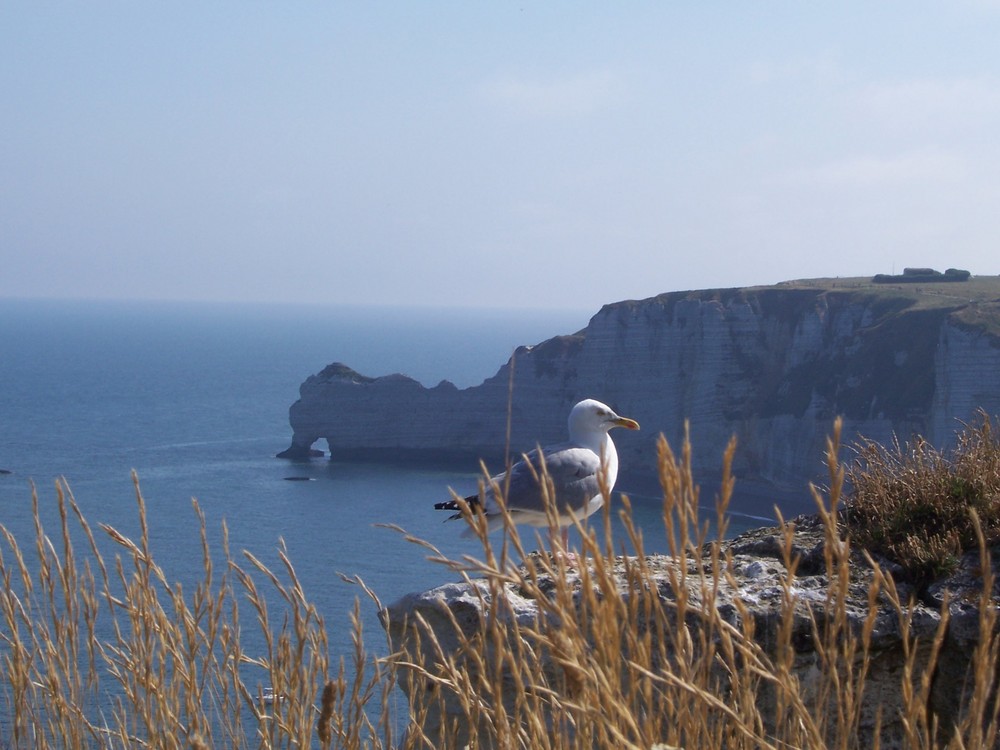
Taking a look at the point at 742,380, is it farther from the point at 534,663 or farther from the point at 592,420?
the point at 534,663

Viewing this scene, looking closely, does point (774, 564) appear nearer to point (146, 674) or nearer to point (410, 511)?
point (146, 674)

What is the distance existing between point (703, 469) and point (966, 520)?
38.8m

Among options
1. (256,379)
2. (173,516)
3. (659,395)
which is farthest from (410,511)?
(256,379)

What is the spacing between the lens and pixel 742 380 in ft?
139

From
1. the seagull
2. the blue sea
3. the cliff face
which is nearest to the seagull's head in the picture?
the seagull

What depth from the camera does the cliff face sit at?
35.3 m

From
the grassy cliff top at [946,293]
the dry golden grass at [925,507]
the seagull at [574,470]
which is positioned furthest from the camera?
the grassy cliff top at [946,293]

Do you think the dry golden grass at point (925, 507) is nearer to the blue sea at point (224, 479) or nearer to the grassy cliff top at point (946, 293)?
the blue sea at point (224, 479)

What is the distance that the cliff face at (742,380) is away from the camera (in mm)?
35344

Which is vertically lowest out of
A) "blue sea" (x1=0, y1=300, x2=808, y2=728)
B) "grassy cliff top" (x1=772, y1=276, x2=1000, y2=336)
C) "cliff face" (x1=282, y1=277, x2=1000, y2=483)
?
"blue sea" (x1=0, y1=300, x2=808, y2=728)

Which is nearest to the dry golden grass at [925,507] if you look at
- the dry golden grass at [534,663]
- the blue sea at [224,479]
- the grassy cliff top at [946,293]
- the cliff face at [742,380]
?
the blue sea at [224,479]

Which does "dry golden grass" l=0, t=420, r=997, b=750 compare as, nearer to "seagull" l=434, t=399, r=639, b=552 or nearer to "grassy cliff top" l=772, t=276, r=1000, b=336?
"seagull" l=434, t=399, r=639, b=552

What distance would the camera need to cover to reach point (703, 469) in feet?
137

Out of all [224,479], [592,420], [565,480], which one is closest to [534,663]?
[565,480]
